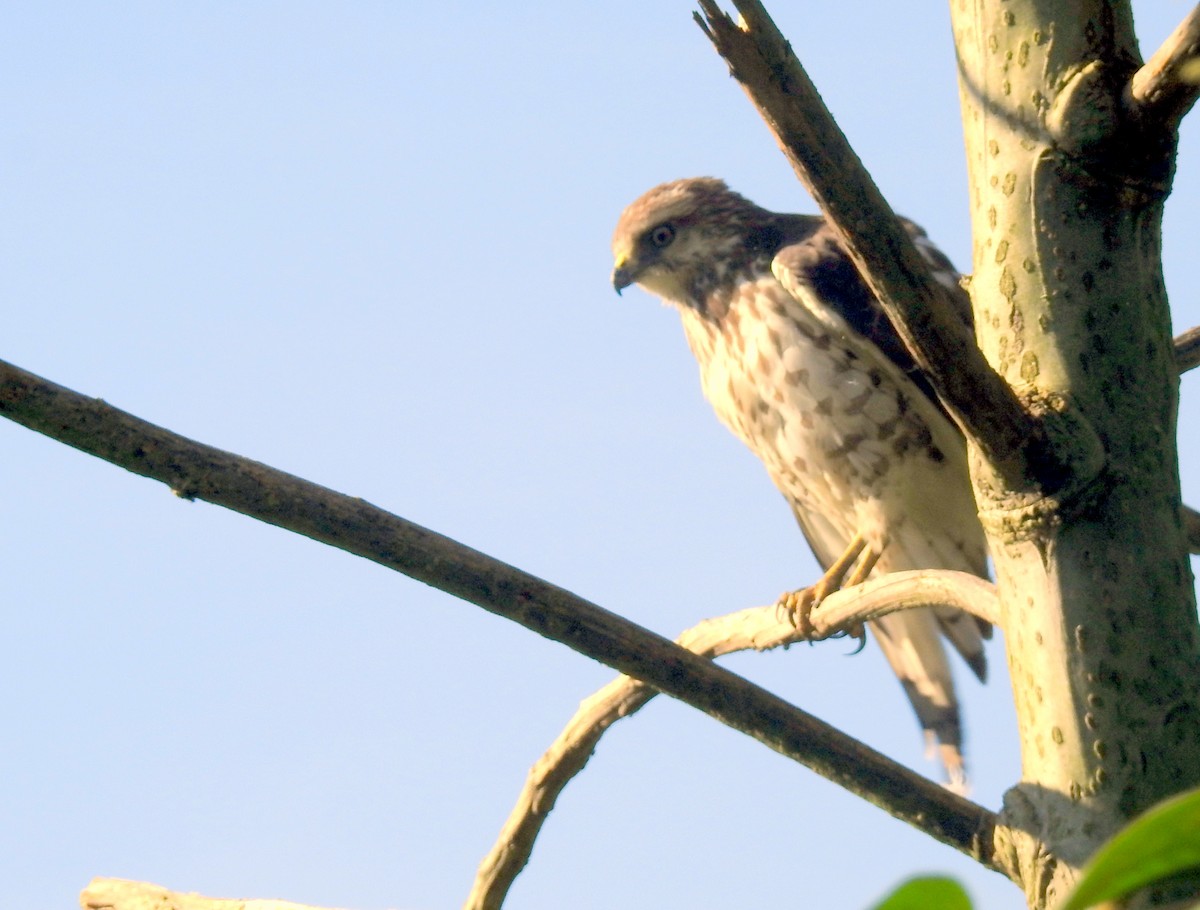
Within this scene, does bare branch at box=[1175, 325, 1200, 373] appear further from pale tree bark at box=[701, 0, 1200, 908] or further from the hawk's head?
the hawk's head

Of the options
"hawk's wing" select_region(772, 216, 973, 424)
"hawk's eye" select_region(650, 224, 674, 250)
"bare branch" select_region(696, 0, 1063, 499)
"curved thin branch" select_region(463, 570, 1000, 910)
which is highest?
"hawk's eye" select_region(650, 224, 674, 250)

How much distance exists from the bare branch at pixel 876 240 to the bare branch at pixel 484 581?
575 millimetres

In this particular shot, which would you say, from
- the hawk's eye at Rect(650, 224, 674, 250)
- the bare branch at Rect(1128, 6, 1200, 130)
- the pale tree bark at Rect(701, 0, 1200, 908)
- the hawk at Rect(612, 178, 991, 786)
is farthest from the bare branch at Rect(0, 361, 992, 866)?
the hawk's eye at Rect(650, 224, 674, 250)

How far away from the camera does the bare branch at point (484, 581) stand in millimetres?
1954

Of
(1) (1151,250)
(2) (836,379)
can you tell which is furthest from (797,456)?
(1) (1151,250)

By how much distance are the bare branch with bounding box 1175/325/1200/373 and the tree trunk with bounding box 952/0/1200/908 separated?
0.74 meters

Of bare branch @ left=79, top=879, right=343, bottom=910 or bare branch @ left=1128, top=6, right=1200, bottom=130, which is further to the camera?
bare branch @ left=79, top=879, right=343, bottom=910

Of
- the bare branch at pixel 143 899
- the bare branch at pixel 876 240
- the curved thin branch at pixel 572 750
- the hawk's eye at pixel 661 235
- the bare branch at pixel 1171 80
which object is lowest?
the bare branch at pixel 143 899

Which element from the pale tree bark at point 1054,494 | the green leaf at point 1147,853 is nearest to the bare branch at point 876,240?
the pale tree bark at point 1054,494

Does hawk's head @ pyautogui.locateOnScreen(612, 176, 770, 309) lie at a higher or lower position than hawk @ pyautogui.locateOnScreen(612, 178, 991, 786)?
higher

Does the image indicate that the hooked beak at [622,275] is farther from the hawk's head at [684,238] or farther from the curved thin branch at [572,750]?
the curved thin branch at [572,750]

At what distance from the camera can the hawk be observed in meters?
4.84

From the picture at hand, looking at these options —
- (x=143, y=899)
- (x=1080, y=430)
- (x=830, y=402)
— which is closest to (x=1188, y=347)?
(x=1080, y=430)

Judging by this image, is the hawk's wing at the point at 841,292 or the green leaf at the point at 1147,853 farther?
the hawk's wing at the point at 841,292
